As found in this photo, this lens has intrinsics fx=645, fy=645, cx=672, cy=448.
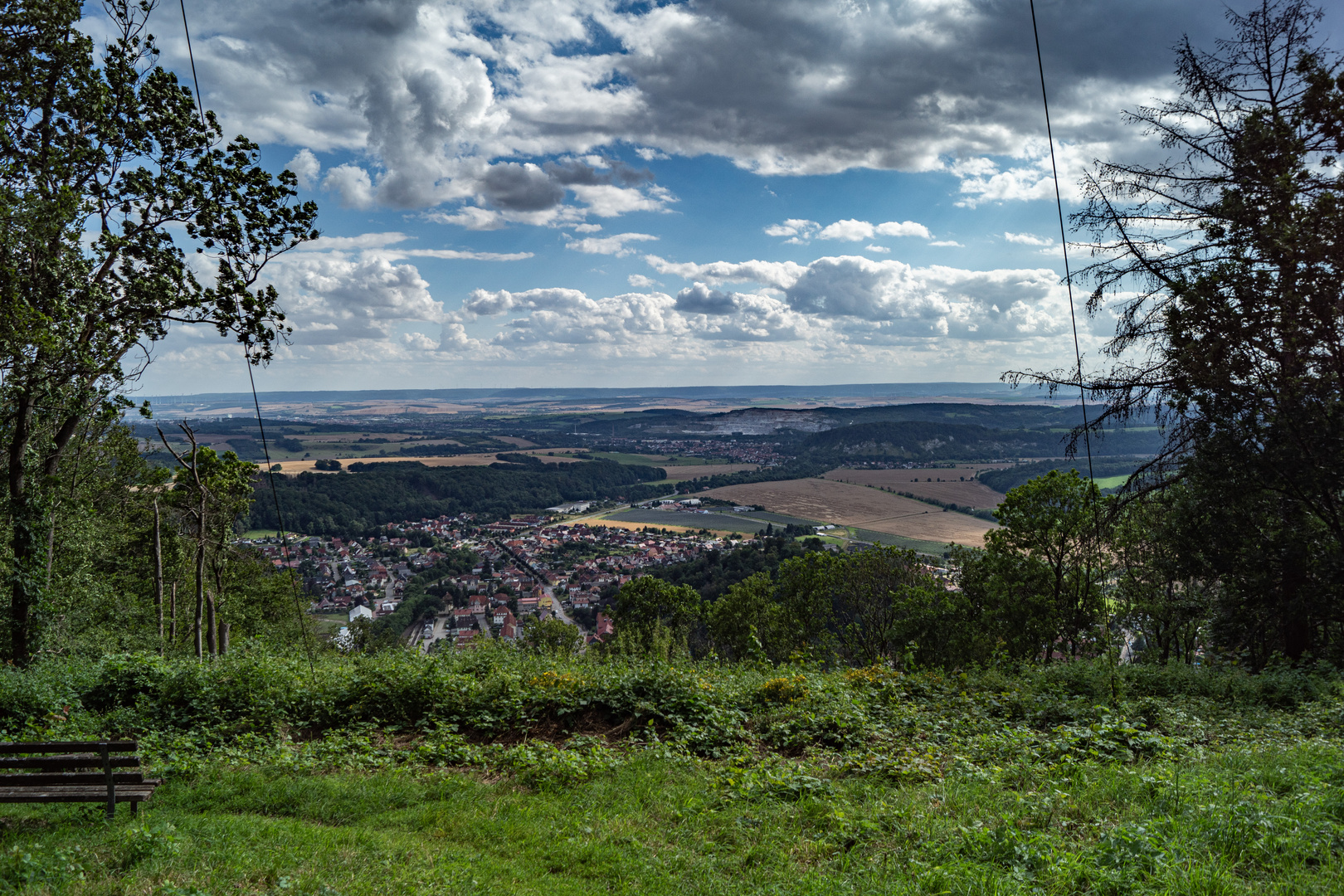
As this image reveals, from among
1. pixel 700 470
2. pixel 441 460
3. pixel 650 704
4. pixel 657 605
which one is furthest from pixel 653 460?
pixel 650 704

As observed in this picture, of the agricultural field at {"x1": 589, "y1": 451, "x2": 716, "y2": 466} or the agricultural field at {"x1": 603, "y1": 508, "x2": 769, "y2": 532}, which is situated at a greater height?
the agricultural field at {"x1": 589, "y1": 451, "x2": 716, "y2": 466}

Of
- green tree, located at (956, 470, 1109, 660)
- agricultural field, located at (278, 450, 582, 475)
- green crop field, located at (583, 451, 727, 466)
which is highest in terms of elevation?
green tree, located at (956, 470, 1109, 660)

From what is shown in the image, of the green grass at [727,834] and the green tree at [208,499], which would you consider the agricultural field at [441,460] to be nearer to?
the green tree at [208,499]

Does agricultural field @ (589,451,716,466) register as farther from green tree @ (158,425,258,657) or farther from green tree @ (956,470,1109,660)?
green tree @ (956,470,1109,660)

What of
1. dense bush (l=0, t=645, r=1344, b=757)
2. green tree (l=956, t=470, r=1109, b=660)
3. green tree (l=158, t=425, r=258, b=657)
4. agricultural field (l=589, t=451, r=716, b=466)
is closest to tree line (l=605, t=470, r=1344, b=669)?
green tree (l=956, t=470, r=1109, b=660)

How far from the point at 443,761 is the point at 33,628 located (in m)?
10.1

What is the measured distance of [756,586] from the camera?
28.9 m

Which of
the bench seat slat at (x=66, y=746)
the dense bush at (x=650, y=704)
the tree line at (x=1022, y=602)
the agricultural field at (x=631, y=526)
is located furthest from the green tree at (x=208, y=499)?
the agricultural field at (x=631, y=526)

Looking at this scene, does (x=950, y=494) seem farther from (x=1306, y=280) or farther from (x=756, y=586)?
(x=1306, y=280)

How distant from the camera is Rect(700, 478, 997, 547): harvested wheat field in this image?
6256 cm

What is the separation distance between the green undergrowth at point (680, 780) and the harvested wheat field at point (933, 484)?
70.3 metres

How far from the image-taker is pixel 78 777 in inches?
227

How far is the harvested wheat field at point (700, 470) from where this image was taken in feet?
376

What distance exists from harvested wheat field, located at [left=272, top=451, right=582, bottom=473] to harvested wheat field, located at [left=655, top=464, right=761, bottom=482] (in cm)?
1768
